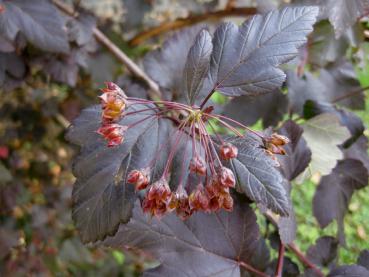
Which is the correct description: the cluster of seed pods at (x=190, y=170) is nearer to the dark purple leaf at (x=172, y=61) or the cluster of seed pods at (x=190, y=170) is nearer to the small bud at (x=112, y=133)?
the small bud at (x=112, y=133)

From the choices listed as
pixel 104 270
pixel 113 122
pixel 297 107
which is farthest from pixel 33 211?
pixel 113 122

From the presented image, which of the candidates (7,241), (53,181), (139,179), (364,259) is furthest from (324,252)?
(53,181)

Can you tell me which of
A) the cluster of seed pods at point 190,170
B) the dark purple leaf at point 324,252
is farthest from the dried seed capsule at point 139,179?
the dark purple leaf at point 324,252

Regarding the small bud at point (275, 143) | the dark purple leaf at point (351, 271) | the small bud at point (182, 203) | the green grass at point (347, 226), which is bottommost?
the green grass at point (347, 226)

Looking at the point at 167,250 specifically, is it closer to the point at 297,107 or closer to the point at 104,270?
the point at 297,107

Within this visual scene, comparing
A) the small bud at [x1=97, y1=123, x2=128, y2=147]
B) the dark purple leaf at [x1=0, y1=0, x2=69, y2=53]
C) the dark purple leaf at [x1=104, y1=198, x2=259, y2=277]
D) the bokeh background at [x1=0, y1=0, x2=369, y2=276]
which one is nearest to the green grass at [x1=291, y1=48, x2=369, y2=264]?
the bokeh background at [x1=0, y1=0, x2=369, y2=276]
